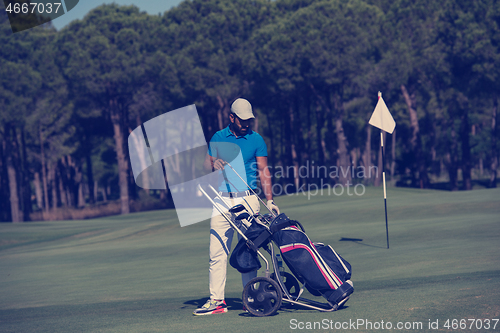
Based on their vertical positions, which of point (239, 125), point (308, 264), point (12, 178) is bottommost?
point (308, 264)

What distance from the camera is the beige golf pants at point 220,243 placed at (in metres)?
6.49

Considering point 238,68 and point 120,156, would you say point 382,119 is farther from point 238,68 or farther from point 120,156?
point 120,156

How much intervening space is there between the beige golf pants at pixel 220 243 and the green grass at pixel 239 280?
38 centimetres

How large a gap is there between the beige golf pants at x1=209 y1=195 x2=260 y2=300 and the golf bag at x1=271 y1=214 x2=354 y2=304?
590mm

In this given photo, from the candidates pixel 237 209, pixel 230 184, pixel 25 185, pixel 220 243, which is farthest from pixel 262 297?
pixel 25 185

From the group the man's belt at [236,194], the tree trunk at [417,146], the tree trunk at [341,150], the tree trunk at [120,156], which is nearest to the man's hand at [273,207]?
the man's belt at [236,194]

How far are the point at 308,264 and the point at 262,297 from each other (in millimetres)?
615

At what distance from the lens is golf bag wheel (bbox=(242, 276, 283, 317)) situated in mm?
6020

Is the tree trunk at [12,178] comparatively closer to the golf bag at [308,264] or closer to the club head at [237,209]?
the club head at [237,209]

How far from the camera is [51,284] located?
10.7 m

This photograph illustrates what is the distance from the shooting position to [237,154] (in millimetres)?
6492

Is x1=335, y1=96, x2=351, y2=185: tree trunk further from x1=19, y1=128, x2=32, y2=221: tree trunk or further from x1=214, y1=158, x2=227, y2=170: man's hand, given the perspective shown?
x1=214, y1=158, x2=227, y2=170: man's hand

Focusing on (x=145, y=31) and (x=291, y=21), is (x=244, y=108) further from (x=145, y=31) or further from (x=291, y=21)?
(x=145, y=31)

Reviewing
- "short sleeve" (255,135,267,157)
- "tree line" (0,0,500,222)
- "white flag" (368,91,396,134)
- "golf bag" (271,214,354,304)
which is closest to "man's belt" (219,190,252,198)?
"short sleeve" (255,135,267,157)
